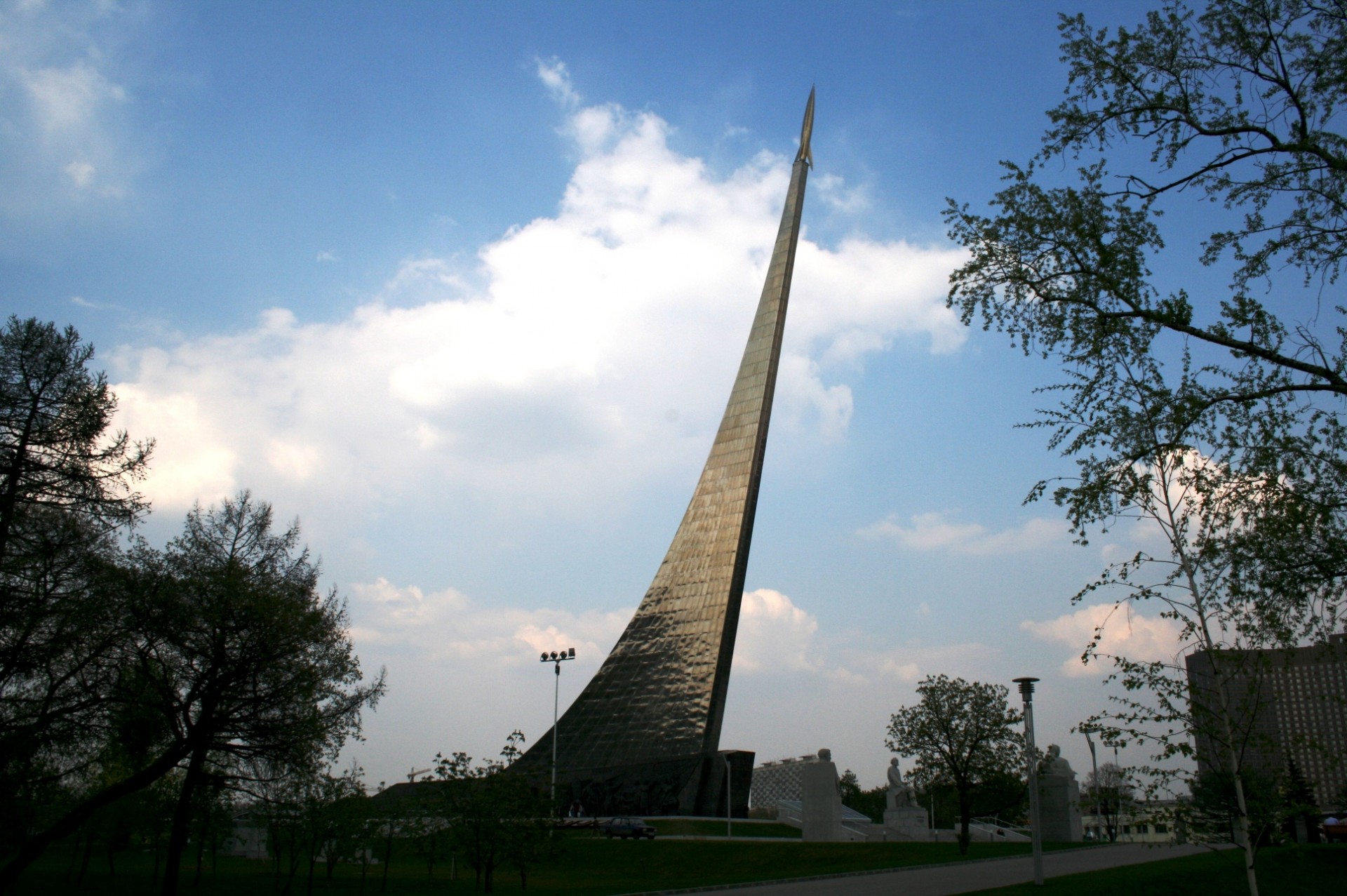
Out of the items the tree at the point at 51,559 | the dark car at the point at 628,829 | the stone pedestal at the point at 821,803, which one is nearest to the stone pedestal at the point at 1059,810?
the stone pedestal at the point at 821,803

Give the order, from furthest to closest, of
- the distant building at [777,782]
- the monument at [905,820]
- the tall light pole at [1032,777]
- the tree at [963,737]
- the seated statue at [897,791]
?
the distant building at [777,782], the seated statue at [897,791], the monument at [905,820], the tree at [963,737], the tall light pole at [1032,777]

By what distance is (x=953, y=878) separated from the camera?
583 inches

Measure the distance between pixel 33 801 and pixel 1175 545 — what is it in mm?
13795

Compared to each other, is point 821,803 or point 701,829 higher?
point 821,803

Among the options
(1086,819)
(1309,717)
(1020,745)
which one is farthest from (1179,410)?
(1086,819)

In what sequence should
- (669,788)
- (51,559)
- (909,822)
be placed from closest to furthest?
(51,559)
(669,788)
(909,822)

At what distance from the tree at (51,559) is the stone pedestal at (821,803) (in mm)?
16999

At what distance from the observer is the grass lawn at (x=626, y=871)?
17656mm

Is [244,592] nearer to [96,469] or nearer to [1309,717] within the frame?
[96,469]

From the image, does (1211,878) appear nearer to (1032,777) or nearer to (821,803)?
(1032,777)

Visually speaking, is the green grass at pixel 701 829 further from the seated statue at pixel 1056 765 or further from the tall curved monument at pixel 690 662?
the seated statue at pixel 1056 765

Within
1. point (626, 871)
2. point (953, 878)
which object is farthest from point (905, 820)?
point (953, 878)

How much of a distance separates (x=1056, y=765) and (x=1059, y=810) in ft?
4.71

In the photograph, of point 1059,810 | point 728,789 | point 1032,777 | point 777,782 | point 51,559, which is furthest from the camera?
point 777,782
